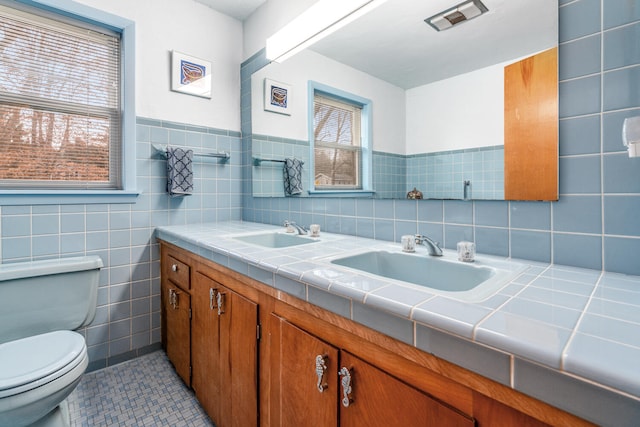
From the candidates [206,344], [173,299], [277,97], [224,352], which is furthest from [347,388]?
[277,97]

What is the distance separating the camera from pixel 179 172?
1.94 meters

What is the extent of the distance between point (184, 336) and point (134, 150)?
117 centimetres

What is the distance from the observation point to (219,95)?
2.25 metres

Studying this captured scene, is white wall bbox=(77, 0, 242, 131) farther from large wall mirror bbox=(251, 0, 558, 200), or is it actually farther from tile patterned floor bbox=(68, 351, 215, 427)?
tile patterned floor bbox=(68, 351, 215, 427)

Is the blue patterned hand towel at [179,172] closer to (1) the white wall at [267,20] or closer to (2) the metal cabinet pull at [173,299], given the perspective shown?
(2) the metal cabinet pull at [173,299]

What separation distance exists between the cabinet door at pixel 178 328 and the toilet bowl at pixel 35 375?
425mm

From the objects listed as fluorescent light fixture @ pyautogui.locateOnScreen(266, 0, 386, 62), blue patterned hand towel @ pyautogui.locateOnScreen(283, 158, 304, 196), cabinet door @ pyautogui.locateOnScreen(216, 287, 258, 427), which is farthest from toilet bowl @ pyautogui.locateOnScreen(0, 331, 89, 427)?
fluorescent light fixture @ pyautogui.locateOnScreen(266, 0, 386, 62)

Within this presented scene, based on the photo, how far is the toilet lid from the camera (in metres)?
1.06

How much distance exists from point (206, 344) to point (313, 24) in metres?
1.75

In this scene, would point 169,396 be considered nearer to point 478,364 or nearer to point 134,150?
point 134,150

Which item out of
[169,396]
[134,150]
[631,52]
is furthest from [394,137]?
[169,396]

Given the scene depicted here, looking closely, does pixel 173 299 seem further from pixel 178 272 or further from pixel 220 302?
pixel 220 302

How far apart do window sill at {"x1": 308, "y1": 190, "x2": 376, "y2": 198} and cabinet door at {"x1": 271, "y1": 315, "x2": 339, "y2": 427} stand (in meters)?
0.75

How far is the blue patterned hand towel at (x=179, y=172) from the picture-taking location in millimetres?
1927
